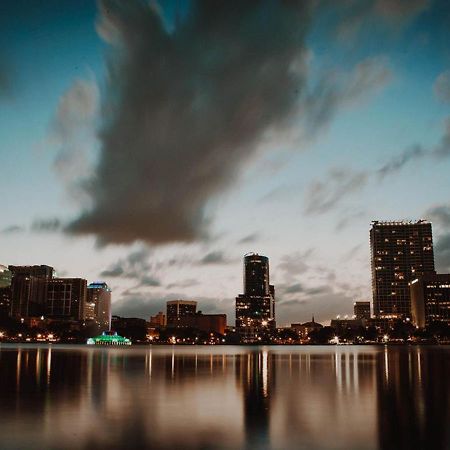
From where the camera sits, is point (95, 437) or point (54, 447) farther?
point (95, 437)

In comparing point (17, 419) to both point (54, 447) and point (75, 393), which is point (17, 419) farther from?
point (75, 393)

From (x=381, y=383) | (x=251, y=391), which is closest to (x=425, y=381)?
(x=381, y=383)

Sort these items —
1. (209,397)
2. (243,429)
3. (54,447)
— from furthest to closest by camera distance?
(209,397) < (243,429) < (54,447)

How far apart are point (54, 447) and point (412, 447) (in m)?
12.1

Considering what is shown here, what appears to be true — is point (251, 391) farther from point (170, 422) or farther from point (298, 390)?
point (170, 422)

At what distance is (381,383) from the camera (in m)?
44.5

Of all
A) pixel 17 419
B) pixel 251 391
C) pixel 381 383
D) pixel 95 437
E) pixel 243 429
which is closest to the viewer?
pixel 95 437

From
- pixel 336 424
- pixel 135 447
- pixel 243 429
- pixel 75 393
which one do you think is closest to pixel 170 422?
pixel 243 429

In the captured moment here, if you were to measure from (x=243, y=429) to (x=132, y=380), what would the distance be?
2648cm

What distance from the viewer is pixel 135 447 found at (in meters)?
18.5

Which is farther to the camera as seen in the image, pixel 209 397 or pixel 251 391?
pixel 251 391

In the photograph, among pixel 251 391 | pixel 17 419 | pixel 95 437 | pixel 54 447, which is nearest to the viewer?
pixel 54 447

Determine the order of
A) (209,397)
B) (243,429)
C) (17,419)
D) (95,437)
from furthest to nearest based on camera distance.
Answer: (209,397) → (17,419) → (243,429) → (95,437)

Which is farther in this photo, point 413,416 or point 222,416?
point 222,416
